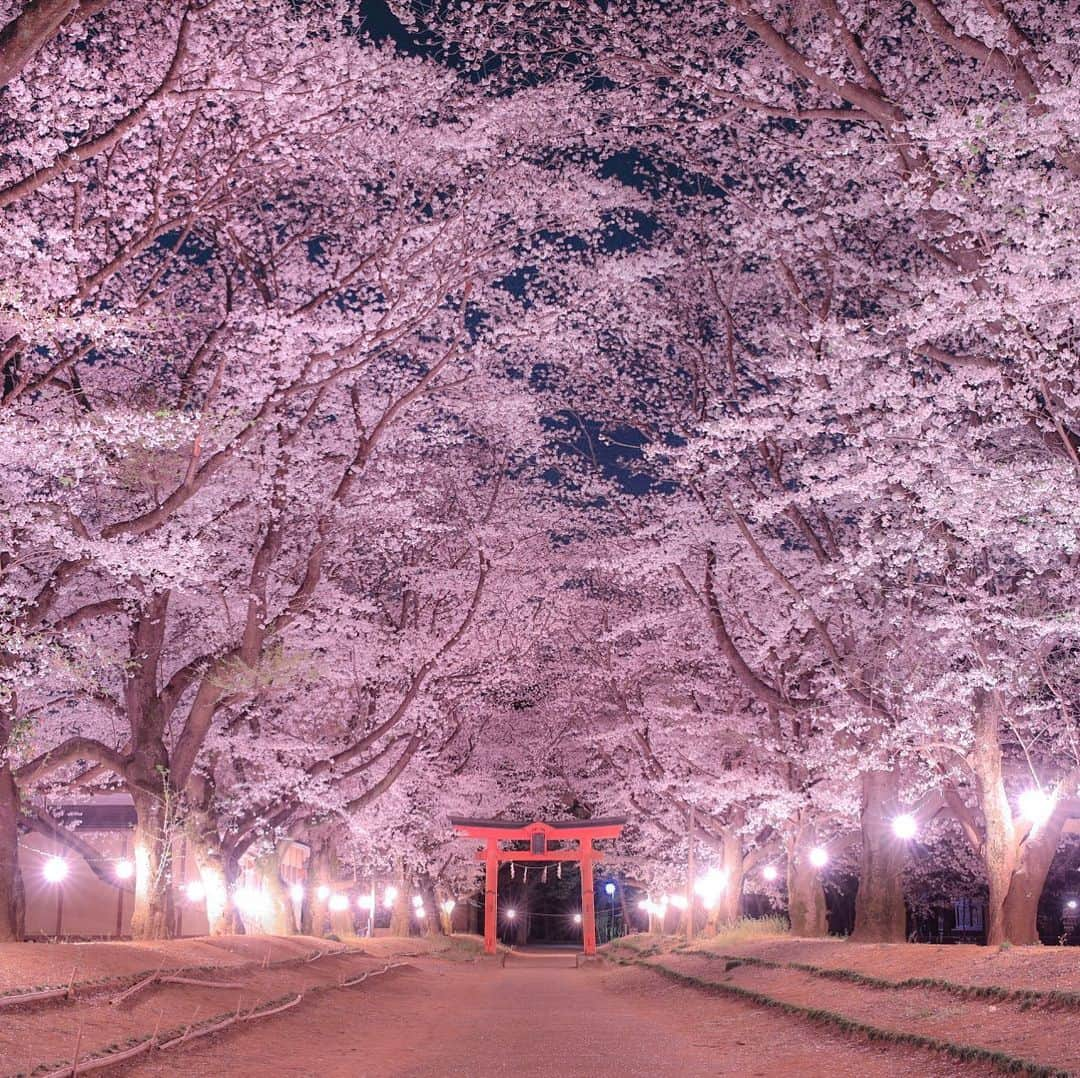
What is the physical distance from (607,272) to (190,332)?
6.82 m

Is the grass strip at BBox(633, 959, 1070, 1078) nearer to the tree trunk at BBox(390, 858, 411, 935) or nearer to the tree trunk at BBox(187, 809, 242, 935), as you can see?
the tree trunk at BBox(187, 809, 242, 935)

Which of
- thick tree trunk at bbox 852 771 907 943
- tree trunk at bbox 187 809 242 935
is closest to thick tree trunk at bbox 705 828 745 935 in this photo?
thick tree trunk at bbox 852 771 907 943

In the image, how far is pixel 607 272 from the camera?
18.3 metres

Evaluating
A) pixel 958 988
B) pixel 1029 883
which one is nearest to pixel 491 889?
pixel 1029 883

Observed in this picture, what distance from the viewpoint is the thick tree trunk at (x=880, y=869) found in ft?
59.6

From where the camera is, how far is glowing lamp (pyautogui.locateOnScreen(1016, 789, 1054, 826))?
49.5ft

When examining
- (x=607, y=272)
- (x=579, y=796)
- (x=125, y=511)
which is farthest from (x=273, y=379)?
(x=579, y=796)

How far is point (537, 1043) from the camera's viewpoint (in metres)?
12.1

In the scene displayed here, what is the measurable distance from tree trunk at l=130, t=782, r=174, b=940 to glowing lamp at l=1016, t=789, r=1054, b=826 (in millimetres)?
12688

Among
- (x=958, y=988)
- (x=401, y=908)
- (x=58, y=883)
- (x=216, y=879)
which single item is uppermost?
(x=216, y=879)

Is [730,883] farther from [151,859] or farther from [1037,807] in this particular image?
[151,859]

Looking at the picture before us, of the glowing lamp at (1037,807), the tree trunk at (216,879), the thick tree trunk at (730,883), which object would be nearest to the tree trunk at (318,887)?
the tree trunk at (216,879)

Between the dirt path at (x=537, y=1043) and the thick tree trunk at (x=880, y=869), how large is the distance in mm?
3263

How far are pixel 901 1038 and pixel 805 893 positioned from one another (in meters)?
15.8
